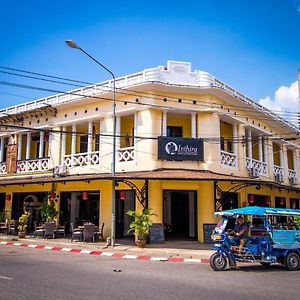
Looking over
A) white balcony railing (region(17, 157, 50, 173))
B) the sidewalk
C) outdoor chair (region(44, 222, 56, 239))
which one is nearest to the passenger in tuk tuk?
the sidewalk

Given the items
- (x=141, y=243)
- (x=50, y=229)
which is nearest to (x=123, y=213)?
(x=50, y=229)

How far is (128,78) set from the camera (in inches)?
793

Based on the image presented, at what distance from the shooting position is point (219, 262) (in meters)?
11.3

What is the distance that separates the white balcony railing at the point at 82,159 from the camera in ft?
68.6

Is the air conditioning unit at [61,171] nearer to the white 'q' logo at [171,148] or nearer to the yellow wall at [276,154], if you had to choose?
the white 'q' logo at [171,148]

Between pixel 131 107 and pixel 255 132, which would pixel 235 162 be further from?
pixel 131 107

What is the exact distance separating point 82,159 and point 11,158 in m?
6.47

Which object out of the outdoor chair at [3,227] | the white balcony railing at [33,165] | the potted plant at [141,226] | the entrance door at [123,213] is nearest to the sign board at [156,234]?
the potted plant at [141,226]

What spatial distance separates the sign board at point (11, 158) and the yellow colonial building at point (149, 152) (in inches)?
2.8

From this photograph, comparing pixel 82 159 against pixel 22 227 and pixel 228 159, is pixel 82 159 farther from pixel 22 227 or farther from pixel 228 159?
pixel 228 159

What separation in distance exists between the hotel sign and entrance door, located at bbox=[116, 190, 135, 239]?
143 inches

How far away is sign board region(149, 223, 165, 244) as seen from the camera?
1783 centimetres

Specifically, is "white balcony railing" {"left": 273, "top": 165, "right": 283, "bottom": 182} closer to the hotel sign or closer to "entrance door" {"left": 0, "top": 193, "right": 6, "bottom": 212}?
the hotel sign

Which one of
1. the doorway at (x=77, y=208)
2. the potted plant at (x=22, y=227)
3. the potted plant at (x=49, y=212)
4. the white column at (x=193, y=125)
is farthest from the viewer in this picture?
the doorway at (x=77, y=208)
